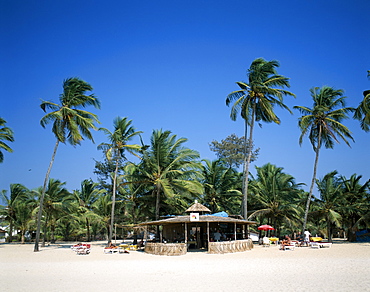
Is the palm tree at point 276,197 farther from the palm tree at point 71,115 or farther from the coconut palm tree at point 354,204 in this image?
the palm tree at point 71,115

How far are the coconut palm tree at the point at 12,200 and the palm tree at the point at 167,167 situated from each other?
16.5 m

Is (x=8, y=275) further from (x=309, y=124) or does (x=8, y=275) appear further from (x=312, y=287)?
(x=309, y=124)

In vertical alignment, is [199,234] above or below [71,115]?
below

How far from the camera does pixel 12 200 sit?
33906mm

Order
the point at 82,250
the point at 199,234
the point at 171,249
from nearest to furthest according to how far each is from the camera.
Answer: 1. the point at 171,249
2. the point at 82,250
3. the point at 199,234

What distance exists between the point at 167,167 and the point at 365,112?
15.5 metres

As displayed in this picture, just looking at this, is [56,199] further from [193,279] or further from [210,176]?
[193,279]

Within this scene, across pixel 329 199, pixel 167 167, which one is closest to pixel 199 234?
pixel 167 167

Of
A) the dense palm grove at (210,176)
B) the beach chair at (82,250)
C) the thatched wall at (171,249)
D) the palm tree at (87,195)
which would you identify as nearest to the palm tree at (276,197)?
the dense palm grove at (210,176)

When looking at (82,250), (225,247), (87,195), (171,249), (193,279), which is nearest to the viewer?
(193,279)

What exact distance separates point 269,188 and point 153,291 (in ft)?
76.7

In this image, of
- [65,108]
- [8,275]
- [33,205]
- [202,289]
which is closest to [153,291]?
[202,289]

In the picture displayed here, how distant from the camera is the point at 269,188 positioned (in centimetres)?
2942

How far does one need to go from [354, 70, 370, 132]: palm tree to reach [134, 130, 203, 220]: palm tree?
12.8 meters
